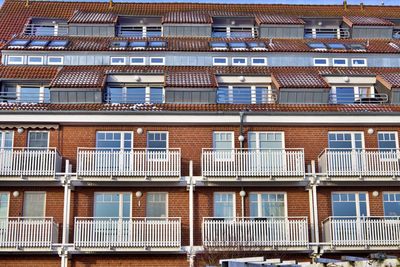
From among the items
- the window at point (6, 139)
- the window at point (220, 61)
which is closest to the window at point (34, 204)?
the window at point (6, 139)

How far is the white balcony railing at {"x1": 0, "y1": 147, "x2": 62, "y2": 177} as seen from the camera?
91.8 ft

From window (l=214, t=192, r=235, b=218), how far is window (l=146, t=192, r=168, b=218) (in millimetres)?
2114

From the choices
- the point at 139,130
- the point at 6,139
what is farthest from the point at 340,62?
the point at 6,139

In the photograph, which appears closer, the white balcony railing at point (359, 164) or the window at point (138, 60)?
the white balcony railing at point (359, 164)

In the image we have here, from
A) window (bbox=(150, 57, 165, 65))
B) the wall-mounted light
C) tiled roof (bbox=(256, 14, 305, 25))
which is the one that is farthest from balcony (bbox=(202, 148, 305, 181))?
tiled roof (bbox=(256, 14, 305, 25))

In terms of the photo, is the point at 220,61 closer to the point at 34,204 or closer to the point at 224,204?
the point at 224,204

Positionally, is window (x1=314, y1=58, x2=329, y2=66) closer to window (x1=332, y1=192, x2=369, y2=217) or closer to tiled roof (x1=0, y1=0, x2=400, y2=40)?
tiled roof (x1=0, y1=0, x2=400, y2=40)

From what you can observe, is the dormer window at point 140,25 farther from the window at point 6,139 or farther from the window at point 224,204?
the window at point 224,204

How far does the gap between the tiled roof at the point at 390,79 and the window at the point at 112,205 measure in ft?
41.9

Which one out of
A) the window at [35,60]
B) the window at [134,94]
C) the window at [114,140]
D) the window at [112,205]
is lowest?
the window at [112,205]

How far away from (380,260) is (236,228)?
14659 millimetres

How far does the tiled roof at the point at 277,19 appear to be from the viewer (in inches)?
1515

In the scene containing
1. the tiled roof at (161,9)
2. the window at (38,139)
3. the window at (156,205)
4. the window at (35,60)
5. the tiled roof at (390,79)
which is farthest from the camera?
the tiled roof at (161,9)

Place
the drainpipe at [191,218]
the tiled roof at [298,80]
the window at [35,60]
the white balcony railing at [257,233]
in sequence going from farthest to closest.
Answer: the window at [35,60]
the tiled roof at [298,80]
the drainpipe at [191,218]
the white balcony railing at [257,233]
